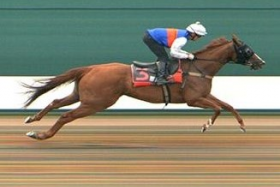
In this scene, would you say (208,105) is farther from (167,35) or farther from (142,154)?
(142,154)

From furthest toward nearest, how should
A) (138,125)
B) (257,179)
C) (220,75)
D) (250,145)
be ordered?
(220,75) → (138,125) → (250,145) → (257,179)

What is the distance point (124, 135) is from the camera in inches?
607

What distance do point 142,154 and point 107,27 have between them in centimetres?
726

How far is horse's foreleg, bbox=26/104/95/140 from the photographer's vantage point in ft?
47.1

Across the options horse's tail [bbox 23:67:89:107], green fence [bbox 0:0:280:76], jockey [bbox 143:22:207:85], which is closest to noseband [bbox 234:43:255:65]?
jockey [bbox 143:22:207:85]

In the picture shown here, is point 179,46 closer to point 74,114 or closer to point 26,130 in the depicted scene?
point 74,114

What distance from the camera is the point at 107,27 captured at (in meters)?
20.1

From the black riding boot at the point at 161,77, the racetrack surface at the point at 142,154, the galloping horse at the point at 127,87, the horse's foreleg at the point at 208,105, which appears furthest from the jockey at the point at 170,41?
the racetrack surface at the point at 142,154

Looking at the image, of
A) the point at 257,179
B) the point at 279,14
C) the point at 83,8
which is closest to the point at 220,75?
the point at 279,14

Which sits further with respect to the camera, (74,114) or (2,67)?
(2,67)

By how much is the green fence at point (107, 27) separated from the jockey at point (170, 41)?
4395mm

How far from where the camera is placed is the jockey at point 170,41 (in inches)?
A: 595

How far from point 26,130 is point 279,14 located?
671 cm

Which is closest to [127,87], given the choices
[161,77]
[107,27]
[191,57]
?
[161,77]
